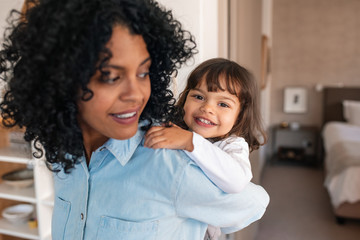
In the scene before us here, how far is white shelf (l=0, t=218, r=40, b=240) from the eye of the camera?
189cm

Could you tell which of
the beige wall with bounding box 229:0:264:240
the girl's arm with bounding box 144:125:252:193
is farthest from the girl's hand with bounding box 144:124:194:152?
the beige wall with bounding box 229:0:264:240

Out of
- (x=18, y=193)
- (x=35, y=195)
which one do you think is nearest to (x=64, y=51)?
(x=35, y=195)

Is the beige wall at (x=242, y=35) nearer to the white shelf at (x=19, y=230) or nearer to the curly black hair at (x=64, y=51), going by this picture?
the curly black hair at (x=64, y=51)

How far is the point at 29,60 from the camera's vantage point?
1.81 feet

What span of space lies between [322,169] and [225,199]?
4.24m

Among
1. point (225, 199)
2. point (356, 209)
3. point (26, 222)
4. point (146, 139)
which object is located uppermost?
point (146, 139)

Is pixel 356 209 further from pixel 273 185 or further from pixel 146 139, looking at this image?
pixel 146 139

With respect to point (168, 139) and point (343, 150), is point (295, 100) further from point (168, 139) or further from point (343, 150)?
point (168, 139)

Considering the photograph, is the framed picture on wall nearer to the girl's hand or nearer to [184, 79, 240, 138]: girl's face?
[184, 79, 240, 138]: girl's face

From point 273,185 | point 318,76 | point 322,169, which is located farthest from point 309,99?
point 273,185

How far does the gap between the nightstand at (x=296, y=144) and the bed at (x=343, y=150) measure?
282mm

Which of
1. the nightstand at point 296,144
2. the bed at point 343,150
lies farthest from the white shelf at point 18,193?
the nightstand at point 296,144

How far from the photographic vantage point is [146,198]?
0.64 meters

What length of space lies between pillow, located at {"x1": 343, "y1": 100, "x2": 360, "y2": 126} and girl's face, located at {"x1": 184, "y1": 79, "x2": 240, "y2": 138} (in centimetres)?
368
